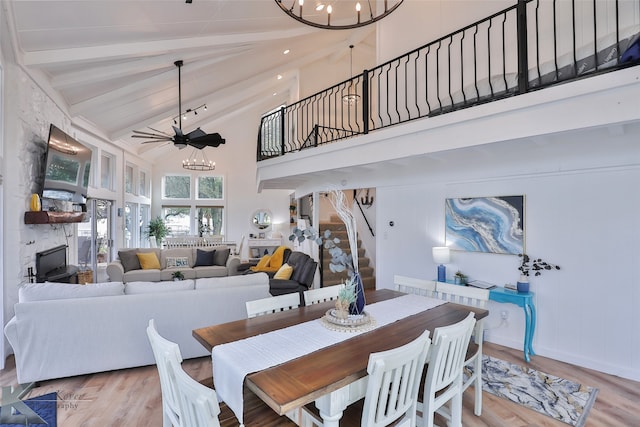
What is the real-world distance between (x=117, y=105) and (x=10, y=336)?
4009 mm

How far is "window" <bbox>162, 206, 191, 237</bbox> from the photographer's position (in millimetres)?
10031

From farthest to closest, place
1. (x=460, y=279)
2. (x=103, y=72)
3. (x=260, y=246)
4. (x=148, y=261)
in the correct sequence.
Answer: (x=260, y=246) → (x=148, y=261) → (x=460, y=279) → (x=103, y=72)

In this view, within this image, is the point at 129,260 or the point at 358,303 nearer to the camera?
the point at 358,303

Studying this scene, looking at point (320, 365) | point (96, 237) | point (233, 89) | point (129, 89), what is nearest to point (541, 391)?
point (320, 365)

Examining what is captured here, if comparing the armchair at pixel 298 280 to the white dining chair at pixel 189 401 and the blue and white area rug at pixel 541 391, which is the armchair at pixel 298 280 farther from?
the white dining chair at pixel 189 401

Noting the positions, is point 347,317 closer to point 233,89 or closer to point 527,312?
point 527,312

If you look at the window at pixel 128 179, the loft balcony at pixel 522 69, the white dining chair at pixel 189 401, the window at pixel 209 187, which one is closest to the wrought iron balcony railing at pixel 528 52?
the loft balcony at pixel 522 69

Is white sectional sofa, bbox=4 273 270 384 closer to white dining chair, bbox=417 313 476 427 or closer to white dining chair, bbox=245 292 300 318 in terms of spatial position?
white dining chair, bbox=245 292 300 318

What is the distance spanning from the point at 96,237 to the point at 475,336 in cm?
698

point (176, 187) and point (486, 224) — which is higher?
point (176, 187)

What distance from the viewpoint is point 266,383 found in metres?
1.41

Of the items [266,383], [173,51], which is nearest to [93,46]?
[173,51]

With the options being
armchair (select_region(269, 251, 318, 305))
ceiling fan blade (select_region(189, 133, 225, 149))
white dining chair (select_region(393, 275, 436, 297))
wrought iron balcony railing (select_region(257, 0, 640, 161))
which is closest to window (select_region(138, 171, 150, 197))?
ceiling fan blade (select_region(189, 133, 225, 149))

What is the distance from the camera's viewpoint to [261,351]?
1.72 m
